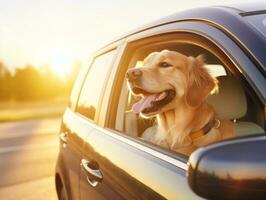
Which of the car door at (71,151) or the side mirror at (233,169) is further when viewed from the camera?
the car door at (71,151)

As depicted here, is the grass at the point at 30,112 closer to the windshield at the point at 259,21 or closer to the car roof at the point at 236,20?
the car roof at the point at 236,20

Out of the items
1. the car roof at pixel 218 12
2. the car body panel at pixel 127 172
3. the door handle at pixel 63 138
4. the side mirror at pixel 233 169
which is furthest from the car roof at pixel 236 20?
the door handle at pixel 63 138

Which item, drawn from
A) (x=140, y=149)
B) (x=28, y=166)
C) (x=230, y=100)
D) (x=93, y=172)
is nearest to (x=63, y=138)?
(x=93, y=172)

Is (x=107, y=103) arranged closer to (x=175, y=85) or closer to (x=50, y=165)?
(x=175, y=85)

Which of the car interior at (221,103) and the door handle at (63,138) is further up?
the car interior at (221,103)

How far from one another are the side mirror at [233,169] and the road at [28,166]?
597 cm

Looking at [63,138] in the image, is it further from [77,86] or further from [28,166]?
[28,166]

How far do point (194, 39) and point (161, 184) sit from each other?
2.16 ft

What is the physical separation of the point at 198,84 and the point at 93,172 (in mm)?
745

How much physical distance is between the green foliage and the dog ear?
93051 millimetres

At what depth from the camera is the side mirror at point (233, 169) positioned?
1.44m

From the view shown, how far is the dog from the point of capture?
2859 mm

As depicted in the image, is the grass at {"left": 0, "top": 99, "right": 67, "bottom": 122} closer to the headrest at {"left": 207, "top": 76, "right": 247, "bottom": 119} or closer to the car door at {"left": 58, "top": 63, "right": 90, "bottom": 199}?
the car door at {"left": 58, "top": 63, "right": 90, "bottom": 199}

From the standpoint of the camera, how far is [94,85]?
390 cm
